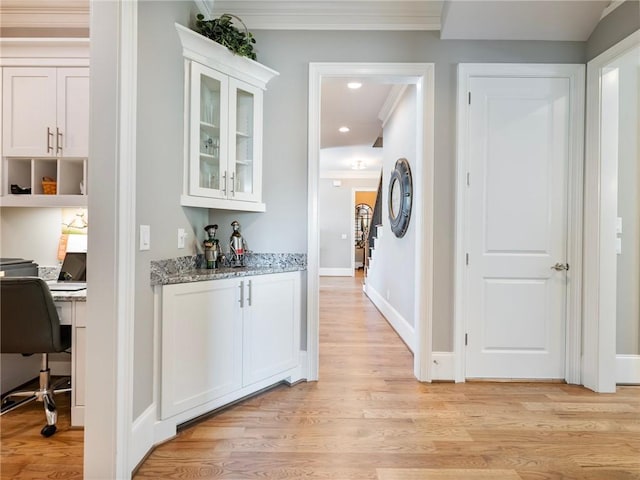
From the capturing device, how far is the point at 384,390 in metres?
2.52

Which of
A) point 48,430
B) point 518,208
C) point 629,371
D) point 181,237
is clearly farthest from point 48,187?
point 629,371

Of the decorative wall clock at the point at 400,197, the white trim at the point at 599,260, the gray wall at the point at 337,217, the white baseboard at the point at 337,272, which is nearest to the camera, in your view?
the white trim at the point at 599,260

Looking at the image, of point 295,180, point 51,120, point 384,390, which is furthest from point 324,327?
point 51,120

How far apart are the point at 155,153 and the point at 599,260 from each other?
10.3 feet

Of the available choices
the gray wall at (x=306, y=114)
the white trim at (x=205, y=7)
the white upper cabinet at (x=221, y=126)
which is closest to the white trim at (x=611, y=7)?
the gray wall at (x=306, y=114)

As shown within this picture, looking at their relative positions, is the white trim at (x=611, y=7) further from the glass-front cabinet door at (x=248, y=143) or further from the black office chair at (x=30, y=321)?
the black office chair at (x=30, y=321)

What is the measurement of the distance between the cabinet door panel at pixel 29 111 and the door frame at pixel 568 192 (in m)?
2.98

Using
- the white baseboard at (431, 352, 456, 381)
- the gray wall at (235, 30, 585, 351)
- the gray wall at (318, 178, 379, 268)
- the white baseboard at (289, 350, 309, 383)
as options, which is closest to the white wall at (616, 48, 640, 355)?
the gray wall at (235, 30, 585, 351)

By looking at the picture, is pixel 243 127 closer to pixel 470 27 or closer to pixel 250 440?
pixel 470 27

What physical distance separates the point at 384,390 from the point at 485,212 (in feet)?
5.18

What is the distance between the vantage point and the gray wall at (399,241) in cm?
352

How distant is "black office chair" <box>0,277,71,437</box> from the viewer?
1.88 meters

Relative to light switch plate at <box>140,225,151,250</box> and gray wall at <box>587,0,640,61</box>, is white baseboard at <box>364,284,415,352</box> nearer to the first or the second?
light switch plate at <box>140,225,151,250</box>

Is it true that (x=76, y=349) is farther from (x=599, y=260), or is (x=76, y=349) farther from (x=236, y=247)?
(x=599, y=260)
